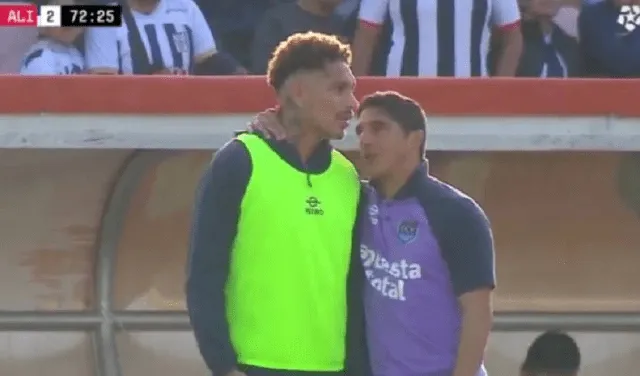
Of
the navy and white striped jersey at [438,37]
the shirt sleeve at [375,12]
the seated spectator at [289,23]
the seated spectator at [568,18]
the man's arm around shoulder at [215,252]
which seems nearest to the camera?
the man's arm around shoulder at [215,252]

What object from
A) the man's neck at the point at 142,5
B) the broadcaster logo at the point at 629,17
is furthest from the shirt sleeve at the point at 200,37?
the broadcaster logo at the point at 629,17

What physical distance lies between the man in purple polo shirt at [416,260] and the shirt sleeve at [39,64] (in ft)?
7.83

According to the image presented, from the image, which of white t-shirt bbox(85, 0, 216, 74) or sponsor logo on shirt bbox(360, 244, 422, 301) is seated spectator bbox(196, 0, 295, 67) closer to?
white t-shirt bbox(85, 0, 216, 74)

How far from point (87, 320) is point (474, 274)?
1.97 meters

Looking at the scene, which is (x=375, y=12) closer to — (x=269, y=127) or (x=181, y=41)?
(x=181, y=41)

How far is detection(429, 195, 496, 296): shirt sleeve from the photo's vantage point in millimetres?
3125

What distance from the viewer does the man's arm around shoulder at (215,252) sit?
3090 mm

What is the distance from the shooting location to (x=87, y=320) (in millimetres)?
4719

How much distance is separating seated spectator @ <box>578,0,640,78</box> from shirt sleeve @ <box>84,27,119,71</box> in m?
1.92

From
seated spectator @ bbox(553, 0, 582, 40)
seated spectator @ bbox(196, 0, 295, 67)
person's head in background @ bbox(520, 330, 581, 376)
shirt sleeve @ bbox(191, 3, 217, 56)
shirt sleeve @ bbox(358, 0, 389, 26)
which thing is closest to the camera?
person's head in background @ bbox(520, 330, 581, 376)

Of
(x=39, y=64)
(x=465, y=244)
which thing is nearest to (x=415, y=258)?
(x=465, y=244)

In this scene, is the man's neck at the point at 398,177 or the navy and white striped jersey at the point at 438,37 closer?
the man's neck at the point at 398,177

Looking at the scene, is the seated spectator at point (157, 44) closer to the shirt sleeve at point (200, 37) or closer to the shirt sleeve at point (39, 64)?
the shirt sleeve at point (200, 37)

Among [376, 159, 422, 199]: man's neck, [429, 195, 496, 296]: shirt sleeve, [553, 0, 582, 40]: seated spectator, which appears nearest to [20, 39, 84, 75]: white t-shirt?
[553, 0, 582, 40]: seated spectator
